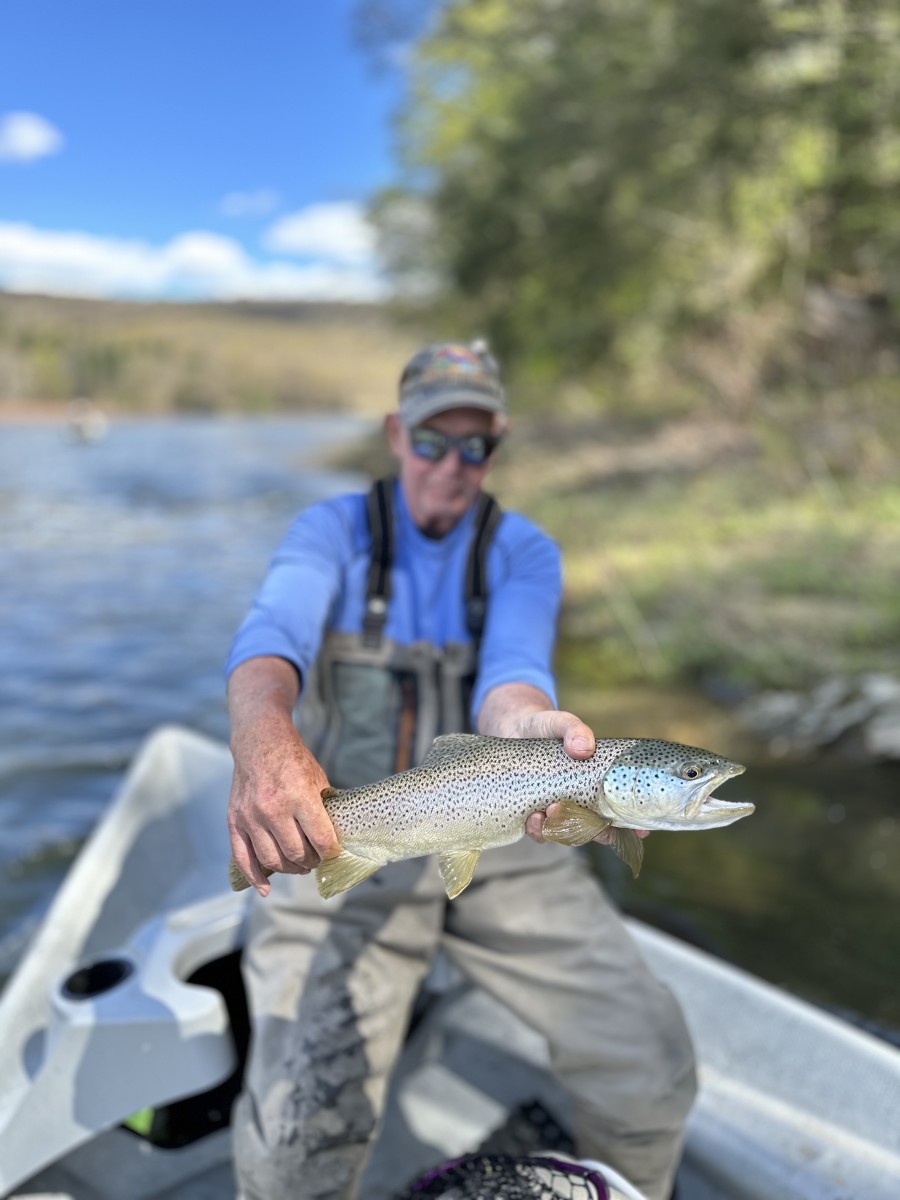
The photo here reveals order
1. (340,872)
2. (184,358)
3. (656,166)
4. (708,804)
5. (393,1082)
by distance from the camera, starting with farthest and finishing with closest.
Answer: (184,358)
(656,166)
(393,1082)
(340,872)
(708,804)

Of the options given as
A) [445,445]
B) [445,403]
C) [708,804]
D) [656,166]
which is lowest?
[708,804]

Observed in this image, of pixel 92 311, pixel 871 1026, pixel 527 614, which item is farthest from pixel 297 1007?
pixel 92 311

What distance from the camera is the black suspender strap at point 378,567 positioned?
10.8 ft

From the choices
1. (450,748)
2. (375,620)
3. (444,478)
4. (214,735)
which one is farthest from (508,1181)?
(214,735)

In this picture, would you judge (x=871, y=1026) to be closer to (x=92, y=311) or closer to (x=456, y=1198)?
(x=456, y=1198)

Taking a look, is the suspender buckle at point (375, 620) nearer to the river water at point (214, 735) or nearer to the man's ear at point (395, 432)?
the man's ear at point (395, 432)

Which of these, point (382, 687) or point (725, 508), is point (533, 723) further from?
point (725, 508)

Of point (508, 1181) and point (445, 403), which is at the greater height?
point (445, 403)

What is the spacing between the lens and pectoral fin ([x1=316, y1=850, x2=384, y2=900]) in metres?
2.30

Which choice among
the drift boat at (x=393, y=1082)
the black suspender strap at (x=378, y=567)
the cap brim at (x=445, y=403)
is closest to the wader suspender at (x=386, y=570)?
the black suspender strap at (x=378, y=567)

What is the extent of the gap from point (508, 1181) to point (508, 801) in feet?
3.35

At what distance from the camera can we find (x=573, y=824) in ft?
7.08

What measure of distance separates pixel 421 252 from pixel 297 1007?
3554 centimetres

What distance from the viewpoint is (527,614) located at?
320cm
